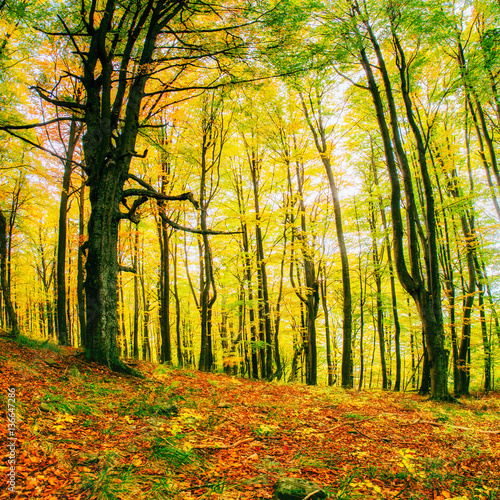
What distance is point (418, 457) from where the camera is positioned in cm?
327

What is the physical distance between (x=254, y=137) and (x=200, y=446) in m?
12.2

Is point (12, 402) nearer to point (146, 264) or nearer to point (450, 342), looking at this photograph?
point (450, 342)

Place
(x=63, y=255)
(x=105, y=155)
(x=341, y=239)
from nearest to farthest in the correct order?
(x=105, y=155), (x=63, y=255), (x=341, y=239)

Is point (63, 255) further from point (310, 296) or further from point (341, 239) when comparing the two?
point (341, 239)

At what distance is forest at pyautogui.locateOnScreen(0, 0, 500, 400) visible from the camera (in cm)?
582

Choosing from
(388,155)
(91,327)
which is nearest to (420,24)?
(388,155)

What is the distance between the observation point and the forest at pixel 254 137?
229 inches

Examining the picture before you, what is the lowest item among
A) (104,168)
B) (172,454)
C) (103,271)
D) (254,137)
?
(172,454)

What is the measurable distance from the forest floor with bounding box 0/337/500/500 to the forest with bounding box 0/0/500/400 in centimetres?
151

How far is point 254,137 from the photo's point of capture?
505 inches

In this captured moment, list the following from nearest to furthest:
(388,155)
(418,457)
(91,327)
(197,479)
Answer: (197,479) → (418,457) → (91,327) → (388,155)

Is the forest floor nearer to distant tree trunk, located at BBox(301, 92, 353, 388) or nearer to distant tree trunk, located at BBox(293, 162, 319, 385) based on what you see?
distant tree trunk, located at BBox(301, 92, 353, 388)

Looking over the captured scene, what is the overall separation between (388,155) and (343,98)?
4202mm

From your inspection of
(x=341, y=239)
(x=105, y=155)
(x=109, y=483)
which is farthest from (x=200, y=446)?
(x=341, y=239)
